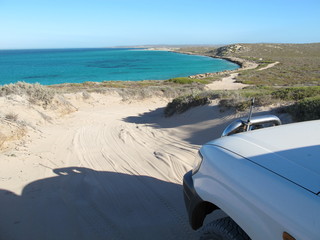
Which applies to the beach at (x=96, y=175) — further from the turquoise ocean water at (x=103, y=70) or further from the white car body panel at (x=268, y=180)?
the turquoise ocean water at (x=103, y=70)

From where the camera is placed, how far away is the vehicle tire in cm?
206

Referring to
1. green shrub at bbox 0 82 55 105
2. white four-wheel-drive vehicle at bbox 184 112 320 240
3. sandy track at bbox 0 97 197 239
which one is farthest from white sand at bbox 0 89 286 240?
green shrub at bbox 0 82 55 105

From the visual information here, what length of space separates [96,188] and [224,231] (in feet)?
10.4

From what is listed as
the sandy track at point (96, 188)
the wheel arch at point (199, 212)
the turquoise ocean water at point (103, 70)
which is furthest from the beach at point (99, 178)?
the turquoise ocean water at point (103, 70)

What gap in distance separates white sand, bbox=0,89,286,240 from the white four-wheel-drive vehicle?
4.51ft

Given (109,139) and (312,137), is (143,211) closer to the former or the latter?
(312,137)

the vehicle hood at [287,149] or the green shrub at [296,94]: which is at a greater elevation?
the vehicle hood at [287,149]

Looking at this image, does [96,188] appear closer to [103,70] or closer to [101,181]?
[101,181]

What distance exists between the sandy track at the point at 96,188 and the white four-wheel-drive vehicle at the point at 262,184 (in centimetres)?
137

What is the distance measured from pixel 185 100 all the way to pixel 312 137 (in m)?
9.55

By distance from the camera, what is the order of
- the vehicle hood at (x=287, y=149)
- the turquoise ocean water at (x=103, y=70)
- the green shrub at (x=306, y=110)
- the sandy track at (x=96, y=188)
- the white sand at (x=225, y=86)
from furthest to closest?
the turquoise ocean water at (x=103, y=70) → the white sand at (x=225, y=86) → the green shrub at (x=306, y=110) → the sandy track at (x=96, y=188) → the vehicle hood at (x=287, y=149)

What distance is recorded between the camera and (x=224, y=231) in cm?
216

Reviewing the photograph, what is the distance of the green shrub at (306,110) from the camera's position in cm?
662

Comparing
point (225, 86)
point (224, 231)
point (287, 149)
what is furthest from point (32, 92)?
point (225, 86)
